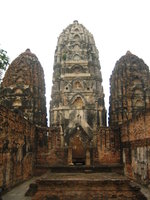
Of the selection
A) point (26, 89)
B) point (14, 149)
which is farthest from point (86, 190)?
point (26, 89)

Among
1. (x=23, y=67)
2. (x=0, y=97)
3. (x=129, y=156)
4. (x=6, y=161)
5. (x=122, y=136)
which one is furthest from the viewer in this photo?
(x=23, y=67)

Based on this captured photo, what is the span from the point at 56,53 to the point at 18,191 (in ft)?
82.2

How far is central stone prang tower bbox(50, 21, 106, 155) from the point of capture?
27.3 m

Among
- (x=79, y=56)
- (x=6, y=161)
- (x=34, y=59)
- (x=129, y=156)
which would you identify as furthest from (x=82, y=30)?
(x=6, y=161)

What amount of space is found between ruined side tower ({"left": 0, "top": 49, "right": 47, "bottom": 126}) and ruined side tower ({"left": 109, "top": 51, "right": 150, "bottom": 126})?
7739 millimetres

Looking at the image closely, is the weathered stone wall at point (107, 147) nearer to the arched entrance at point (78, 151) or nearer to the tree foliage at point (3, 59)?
the arched entrance at point (78, 151)

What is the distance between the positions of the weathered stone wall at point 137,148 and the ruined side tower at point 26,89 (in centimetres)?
943

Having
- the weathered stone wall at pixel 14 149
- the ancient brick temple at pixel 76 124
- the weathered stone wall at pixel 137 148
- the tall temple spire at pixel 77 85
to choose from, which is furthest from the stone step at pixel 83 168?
the tall temple spire at pixel 77 85

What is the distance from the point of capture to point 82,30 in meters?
35.1

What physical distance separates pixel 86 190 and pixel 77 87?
841 inches

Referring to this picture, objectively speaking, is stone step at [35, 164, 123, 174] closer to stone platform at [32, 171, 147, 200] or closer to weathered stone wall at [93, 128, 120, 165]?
weathered stone wall at [93, 128, 120, 165]

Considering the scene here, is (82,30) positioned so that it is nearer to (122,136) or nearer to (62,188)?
(122,136)

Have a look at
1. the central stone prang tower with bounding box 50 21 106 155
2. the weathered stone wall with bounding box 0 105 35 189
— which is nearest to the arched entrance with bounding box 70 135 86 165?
the central stone prang tower with bounding box 50 21 106 155

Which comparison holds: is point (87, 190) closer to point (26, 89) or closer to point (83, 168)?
point (83, 168)
